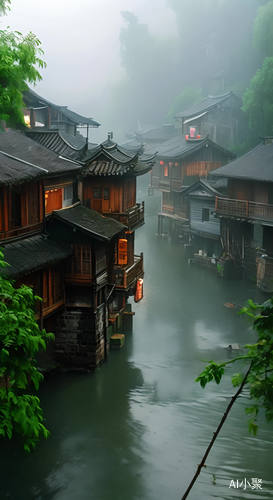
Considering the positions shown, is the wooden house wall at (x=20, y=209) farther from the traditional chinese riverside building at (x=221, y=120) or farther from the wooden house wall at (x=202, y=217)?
the traditional chinese riverside building at (x=221, y=120)

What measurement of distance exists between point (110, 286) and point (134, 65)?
9584 centimetres

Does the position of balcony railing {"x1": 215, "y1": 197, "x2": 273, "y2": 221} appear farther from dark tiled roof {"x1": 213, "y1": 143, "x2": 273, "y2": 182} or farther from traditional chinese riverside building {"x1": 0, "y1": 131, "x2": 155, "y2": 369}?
traditional chinese riverside building {"x1": 0, "y1": 131, "x2": 155, "y2": 369}

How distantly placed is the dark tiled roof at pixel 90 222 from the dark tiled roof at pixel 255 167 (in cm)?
1509

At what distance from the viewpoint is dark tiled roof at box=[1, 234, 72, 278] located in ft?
64.4

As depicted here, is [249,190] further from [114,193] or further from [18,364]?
[18,364]

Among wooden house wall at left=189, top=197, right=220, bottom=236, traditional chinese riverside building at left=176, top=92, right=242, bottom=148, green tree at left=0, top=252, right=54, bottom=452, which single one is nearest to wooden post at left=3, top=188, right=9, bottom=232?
green tree at left=0, top=252, right=54, bottom=452

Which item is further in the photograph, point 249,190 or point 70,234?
point 249,190

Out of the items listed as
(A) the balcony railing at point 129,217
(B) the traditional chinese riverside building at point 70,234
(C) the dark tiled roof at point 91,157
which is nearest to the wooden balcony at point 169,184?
(A) the balcony railing at point 129,217

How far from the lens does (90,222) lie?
25.6m

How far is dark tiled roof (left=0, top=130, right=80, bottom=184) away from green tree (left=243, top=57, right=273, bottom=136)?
3485 cm

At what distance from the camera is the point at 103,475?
1798cm

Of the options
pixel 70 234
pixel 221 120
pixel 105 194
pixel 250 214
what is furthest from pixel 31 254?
pixel 221 120

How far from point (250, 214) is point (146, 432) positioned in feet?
74.8

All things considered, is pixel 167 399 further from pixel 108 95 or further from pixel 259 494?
pixel 108 95
